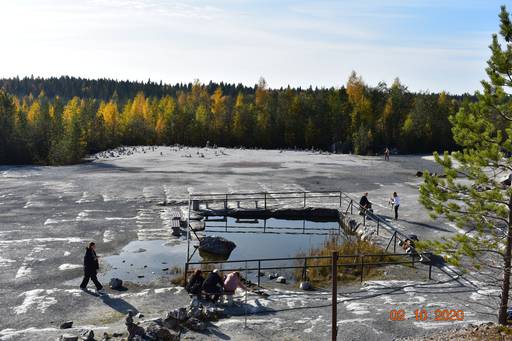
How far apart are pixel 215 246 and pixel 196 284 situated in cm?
814

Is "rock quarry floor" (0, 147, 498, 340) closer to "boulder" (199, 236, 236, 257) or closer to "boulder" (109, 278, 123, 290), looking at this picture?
"boulder" (109, 278, 123, 290)

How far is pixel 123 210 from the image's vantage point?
32438 mm

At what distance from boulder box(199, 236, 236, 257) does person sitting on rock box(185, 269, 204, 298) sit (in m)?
7.38

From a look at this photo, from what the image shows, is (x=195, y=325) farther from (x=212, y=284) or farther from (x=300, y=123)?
(x=300, y=123)

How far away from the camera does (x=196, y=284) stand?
16.9 metres

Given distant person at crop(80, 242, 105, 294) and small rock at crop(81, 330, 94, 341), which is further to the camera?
distant person at crop(80, 242, 105, 294)

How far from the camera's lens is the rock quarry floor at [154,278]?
47.3ft

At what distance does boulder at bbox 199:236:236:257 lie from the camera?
24922 mm

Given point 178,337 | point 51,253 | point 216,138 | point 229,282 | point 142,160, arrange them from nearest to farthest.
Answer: point 178,337, point 229,282, point 51,253, point 142,160, point 216,138

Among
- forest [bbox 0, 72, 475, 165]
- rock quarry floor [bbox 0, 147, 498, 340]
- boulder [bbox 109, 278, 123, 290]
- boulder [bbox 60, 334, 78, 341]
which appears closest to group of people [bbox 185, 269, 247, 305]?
rock quarry floor [bbox 0, 147, 498, 340]

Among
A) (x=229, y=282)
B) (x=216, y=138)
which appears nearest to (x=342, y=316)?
(x=229, y=282)

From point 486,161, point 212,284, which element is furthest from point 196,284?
point 486,161

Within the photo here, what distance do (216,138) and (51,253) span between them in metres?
83.7

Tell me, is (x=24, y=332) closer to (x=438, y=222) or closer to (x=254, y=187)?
(x=438, y=222)
